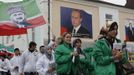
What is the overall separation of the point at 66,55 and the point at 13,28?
738 cm

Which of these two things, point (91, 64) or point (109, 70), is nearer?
point (109, 70)

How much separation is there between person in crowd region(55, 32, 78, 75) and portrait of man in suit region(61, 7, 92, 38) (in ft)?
66.6

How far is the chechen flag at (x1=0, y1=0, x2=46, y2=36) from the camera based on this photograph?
15430 millimetres

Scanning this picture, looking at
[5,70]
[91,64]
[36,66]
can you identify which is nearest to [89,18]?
[5,70]

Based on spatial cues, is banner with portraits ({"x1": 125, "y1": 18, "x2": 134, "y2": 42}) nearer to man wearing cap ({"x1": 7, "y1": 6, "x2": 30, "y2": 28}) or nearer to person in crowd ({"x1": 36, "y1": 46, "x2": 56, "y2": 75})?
man wearing cap ({"x1": 7, "y1": 6, "x2": 30, "y2": 28})

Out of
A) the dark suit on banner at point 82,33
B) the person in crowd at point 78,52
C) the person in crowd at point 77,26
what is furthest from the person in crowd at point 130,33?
the person in crowd at point 78,52

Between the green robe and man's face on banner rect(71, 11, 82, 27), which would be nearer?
the green robe

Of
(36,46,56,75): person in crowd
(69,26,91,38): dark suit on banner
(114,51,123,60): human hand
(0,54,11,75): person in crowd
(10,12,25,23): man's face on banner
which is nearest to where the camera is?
(114,51,123,60): human hand

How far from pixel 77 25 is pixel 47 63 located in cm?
1846

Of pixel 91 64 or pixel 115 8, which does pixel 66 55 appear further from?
pixel 115 8

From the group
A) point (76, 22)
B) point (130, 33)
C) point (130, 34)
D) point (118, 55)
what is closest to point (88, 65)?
point (118, 55)

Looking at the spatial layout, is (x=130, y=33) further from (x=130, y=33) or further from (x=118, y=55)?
(x=118, y=55)

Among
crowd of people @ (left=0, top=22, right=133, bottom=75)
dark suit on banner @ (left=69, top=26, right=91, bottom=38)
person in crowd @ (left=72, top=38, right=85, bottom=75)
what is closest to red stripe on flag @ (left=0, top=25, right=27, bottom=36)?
crowd of people @ (left=0, top=22, right=133, bottom=75)

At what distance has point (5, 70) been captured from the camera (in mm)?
17797
